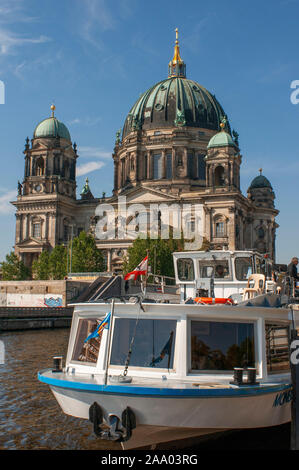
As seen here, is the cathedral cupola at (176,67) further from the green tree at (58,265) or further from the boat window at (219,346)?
the boat window at (219,346)

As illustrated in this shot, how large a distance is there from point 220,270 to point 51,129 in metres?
69.7

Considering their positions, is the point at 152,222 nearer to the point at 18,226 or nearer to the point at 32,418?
the point at 18,226

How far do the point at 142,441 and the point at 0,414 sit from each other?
17.7ft

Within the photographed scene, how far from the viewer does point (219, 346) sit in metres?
11.2

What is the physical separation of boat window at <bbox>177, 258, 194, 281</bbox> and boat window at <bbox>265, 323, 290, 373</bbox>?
3.43m

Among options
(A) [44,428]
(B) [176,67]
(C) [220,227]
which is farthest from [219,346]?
(B) [176,67]

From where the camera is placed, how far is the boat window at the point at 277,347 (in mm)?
12134

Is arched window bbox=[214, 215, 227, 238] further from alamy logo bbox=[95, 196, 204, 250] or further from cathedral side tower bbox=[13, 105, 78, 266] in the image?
cathedral side tower bbox=[13, 105, 78, 266]

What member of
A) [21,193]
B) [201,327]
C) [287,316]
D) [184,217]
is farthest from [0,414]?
[21,193]

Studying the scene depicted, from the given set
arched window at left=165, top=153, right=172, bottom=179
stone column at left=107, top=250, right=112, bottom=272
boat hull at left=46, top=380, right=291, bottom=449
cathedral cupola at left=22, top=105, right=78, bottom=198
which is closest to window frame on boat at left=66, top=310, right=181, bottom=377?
boat hull at left=46, top=380, right=291, bottom=449

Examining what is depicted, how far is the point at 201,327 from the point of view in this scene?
445 inches

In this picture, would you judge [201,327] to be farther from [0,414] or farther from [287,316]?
[0,414]

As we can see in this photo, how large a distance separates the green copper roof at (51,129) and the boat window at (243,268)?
6935 centimetres

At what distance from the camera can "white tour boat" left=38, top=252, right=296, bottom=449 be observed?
10227 mm
